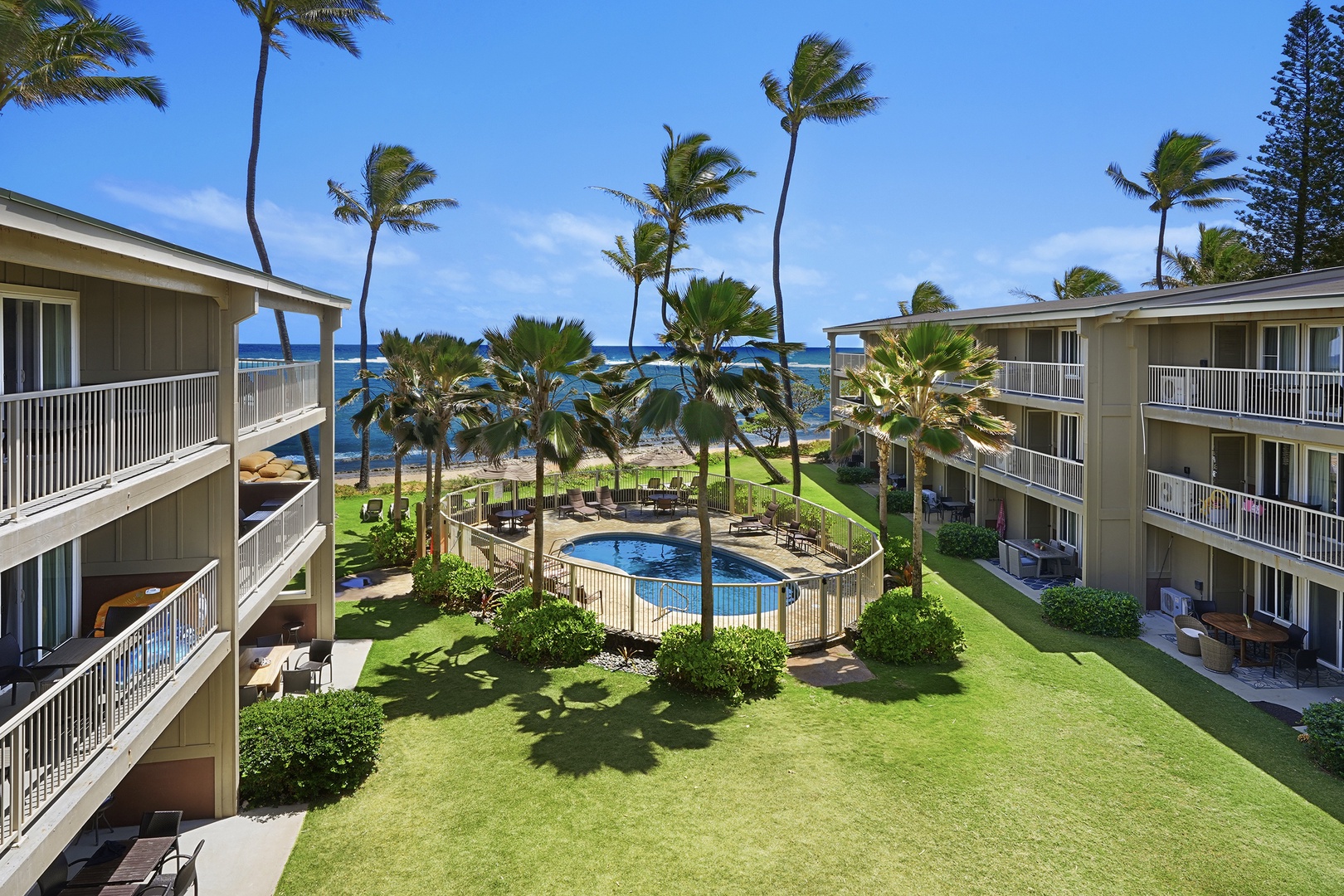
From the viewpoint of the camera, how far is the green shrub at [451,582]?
1858cm

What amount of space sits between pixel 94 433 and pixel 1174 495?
2000 centimetres

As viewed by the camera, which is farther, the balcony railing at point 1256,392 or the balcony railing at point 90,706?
the balcony railing at point 1256,392

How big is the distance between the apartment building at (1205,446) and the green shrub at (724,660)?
9.74 meters

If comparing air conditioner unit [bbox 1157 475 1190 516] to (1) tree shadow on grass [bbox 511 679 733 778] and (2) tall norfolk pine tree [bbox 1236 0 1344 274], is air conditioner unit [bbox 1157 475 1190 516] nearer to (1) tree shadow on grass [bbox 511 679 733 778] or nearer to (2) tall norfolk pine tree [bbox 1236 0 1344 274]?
(1) tree shadow on grass [bbox 511 679 733 778]

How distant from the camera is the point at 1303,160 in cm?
3388

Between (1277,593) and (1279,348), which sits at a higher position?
(1279,348)

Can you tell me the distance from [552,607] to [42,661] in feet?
28.0

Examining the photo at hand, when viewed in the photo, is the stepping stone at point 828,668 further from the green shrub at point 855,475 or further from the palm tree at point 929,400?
the green shrub at point 855,475

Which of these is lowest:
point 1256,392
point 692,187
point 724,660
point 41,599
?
point 724,660

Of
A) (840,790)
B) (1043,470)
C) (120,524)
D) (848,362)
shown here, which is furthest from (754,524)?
(120,524)

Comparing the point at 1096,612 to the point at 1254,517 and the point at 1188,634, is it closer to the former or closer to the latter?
the point at 1188,634

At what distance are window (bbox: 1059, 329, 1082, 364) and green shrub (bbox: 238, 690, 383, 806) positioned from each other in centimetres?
2088

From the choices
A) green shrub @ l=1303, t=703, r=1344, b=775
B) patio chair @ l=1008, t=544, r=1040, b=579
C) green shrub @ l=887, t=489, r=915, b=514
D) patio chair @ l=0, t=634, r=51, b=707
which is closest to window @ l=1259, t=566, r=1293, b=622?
patio chair @ l=1008, t=544, r=1040, b=579

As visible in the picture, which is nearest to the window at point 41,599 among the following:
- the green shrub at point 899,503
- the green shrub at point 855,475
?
the green shrub at point 899,503
